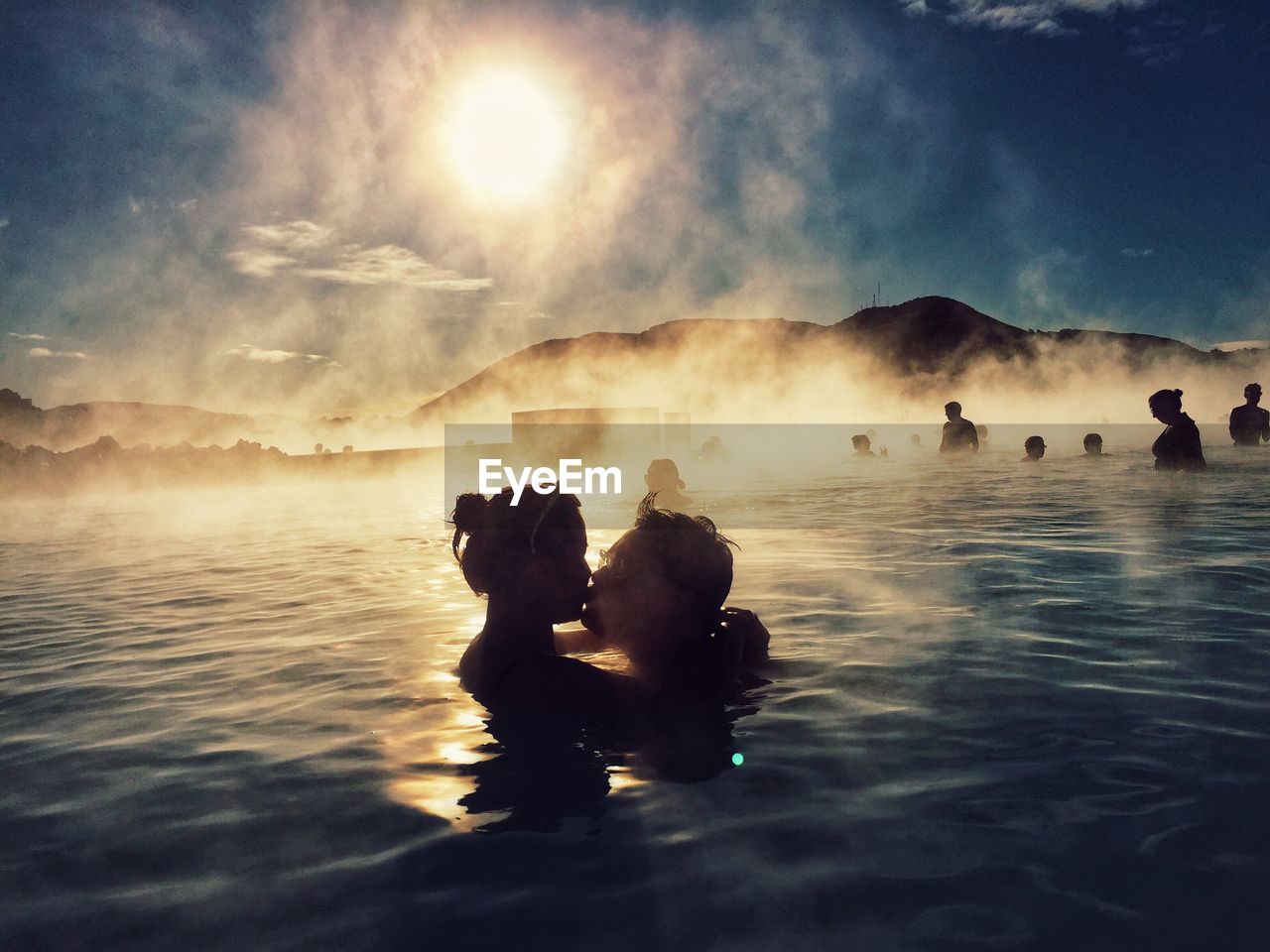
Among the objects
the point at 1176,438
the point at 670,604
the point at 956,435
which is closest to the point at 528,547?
the point at 670,604

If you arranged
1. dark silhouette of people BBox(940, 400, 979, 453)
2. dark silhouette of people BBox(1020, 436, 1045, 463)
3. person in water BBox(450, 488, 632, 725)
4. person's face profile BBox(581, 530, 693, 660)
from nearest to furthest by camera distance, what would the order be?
person in water BBox(450, 488, 632, 725) → person's face profile BBox(581, 530, 693, 660) → dark silhouette of people BBox(1020, 436, 1045, 463) → dark silhouette of people BBox(940, 400, 979, 453)

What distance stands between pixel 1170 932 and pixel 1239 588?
5.70 meters

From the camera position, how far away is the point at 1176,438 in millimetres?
19500

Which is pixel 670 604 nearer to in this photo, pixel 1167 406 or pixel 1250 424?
pixel 1167 406

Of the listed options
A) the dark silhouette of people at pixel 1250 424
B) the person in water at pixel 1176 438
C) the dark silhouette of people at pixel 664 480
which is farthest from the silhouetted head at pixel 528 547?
the dark silhouette of people at pixel 1250 424

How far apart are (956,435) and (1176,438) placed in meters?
12.3

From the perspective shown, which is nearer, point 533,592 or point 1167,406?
point 533,592

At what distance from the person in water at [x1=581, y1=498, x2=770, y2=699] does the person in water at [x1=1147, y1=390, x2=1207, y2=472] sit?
739 inches

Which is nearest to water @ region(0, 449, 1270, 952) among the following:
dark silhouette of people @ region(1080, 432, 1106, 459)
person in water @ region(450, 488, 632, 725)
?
person in water @ region(450, 488, 632, 725)

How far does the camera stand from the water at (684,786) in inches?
91.0

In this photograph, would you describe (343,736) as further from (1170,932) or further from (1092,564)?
(1092,564)

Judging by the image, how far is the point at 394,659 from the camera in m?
5.34

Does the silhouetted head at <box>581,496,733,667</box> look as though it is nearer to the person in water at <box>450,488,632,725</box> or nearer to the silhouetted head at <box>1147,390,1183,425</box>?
the person in water at <box>450,488,632,725</box>

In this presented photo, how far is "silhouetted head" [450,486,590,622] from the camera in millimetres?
4164
